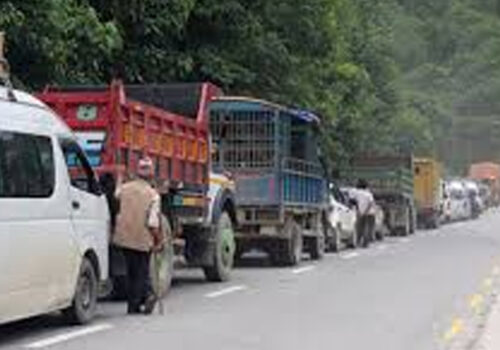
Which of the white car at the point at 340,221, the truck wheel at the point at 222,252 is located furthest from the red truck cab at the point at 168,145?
the white car at the point at 340,221

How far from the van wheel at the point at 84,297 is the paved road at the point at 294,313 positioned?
0.19 metres

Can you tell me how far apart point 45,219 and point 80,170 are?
5.24 ft

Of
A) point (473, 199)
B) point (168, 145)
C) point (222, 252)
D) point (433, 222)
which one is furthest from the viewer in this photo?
point (473, 199)

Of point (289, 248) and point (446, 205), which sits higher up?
point (446, 205)

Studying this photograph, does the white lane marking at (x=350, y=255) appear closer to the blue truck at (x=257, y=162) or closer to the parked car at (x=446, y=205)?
the blue truck at (x=257, y=162)

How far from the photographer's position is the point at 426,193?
52.1m

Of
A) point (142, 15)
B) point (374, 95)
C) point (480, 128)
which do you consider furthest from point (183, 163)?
point (480, 128)

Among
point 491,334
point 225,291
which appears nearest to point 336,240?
point 225,291

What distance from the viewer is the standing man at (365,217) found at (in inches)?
1441

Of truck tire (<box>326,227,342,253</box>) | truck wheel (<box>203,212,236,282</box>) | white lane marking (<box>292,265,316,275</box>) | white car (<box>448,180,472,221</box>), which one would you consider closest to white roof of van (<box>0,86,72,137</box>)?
truck wheel (<box>203,212,236,282</box>)

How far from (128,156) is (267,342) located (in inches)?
162

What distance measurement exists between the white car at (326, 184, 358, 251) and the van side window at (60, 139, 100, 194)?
1581 cm

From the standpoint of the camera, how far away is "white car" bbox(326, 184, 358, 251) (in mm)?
31961

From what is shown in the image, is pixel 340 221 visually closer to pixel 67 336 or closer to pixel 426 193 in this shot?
pixel 67 336
